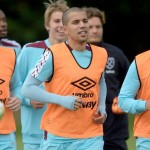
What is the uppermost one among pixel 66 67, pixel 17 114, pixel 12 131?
pixel 66 67

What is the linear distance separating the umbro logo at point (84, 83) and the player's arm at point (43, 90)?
0.18 metres

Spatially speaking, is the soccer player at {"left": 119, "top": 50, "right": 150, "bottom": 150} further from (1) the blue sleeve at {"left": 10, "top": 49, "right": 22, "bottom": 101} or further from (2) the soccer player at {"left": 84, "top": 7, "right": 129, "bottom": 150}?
(2) the soccer player at {"left": 84, "top": 7, "right": 129, "bottom": 150}

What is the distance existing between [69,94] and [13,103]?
590 mm

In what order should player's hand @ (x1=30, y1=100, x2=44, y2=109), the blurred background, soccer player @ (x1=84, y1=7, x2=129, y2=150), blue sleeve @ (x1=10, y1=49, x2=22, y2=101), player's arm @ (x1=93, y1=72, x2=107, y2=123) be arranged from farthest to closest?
the blurred background < soccer player @ (x1=84, y1=7, x2=129, y2=150) < player's hand @ (x1=30, y1=100, x2=44, y2=109) < blue sleeve @ (x1=10, y1=49, x2=22, y2=101) < player's arm @ (x1=93, y1=72, x2=107, y2=123)

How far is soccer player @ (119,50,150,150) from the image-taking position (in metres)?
9.05

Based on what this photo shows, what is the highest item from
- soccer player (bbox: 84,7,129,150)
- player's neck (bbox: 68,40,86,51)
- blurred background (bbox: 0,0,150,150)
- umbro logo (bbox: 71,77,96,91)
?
player's neck (bbox: 68,40,86,51)

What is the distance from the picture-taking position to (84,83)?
9.20 m

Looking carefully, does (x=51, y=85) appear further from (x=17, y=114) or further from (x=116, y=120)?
(x=17, y=114)

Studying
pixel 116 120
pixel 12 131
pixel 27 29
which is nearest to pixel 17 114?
pixel 27 29

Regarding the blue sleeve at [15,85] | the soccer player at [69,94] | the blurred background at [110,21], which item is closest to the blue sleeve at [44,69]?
the soccer player at [69,94]

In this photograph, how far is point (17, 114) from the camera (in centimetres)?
2098

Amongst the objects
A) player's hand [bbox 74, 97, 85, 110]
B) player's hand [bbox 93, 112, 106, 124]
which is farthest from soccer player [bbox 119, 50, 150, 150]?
player's hand [bbox 74, 97, 85, 110]

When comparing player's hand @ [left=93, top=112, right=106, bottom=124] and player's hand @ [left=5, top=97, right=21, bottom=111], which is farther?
player's hand @ [left=5, top=97, right=21, bottom=111]

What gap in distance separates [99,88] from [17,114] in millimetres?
11511
